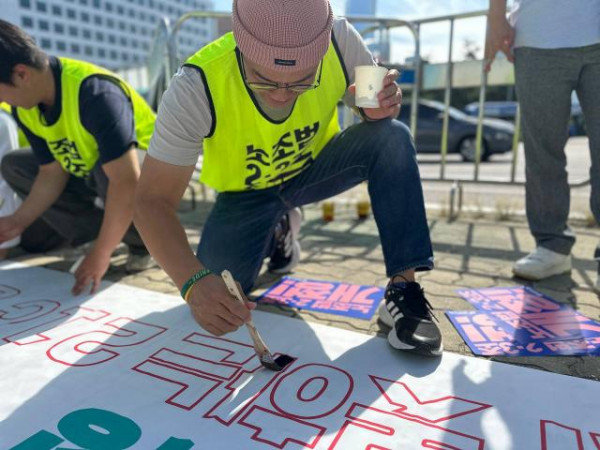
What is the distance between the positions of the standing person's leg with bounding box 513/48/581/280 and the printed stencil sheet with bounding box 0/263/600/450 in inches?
36.3

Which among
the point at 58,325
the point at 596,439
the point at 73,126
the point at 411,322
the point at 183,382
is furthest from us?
the point at 73,126

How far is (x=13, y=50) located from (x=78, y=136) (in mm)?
366

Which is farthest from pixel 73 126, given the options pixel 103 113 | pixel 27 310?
pixel 27 310

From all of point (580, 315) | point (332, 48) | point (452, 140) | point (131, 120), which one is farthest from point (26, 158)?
point (452, 140)

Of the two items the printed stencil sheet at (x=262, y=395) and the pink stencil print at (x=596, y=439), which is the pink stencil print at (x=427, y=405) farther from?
the pink stencil print at (x=596, y=439)

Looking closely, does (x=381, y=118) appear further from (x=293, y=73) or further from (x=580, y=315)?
(x=580, y=315)

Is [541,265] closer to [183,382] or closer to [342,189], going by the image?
[342,189]

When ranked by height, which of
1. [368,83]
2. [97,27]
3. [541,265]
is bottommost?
[541,265]

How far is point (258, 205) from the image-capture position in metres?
1.75

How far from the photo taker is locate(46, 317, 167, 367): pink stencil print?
4.50ft

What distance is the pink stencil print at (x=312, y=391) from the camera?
44.1 inches

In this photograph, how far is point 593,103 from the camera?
1.80 metres

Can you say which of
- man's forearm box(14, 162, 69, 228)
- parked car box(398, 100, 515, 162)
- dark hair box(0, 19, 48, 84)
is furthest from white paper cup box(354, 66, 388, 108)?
parked car box(398, 100, 515, 162)

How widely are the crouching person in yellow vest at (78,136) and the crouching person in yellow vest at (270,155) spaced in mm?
368
